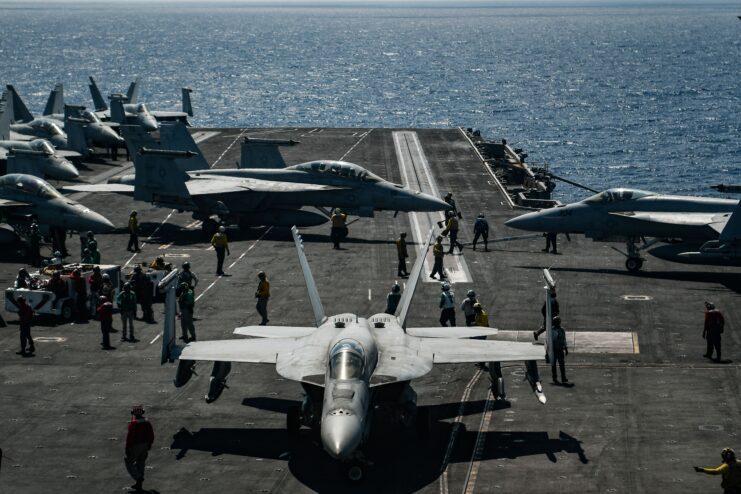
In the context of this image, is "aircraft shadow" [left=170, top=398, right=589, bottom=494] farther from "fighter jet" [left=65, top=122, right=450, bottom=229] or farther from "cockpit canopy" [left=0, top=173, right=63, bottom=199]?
"fighter jet" [left=65, top=122, right=450, bottom=229]

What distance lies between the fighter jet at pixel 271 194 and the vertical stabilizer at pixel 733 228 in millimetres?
12041

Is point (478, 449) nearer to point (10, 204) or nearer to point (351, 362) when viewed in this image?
point (351, 362)

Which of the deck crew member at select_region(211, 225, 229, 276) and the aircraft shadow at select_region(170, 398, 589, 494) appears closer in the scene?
the aircraft shadow at select_region(170, 398, 589, 494)

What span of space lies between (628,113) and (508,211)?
94309 mm

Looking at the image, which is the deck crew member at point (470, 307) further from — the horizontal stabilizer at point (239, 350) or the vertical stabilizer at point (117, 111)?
the vertical stabilizer at point (117, 111)

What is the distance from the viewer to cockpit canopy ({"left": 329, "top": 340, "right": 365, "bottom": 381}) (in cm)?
2134

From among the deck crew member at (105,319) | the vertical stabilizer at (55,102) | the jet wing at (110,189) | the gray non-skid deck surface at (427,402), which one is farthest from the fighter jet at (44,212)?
the vertical stabilizer at (55,102)

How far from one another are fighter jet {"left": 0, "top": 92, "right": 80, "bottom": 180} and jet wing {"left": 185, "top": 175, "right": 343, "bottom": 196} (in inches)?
254

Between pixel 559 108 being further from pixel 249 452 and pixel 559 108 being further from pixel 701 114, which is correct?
pixel 249 452

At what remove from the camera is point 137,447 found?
20750mm

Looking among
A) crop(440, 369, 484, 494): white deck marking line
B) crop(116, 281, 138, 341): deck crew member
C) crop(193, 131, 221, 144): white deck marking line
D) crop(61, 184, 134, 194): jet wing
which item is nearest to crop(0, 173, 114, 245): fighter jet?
crop(61, 184, 134, 194): jet wing

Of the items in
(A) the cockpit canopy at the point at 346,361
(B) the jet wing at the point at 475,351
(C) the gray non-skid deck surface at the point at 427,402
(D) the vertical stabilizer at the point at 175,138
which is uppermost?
(D) the vertical stabilizer at the point at 175,138

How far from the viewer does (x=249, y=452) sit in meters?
22.8

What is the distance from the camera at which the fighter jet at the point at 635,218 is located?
4125 centimetres
